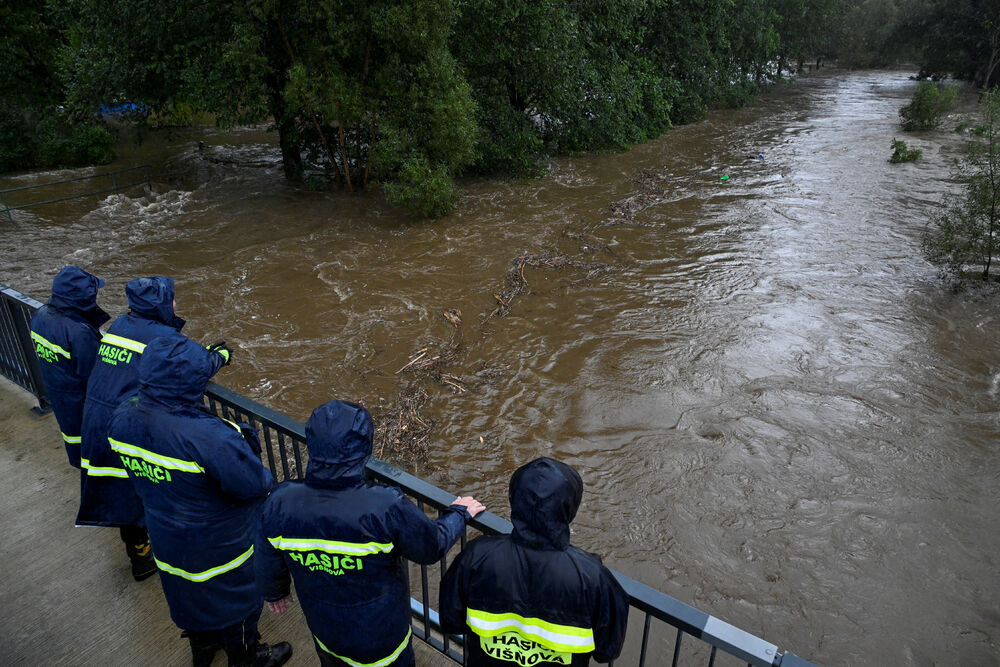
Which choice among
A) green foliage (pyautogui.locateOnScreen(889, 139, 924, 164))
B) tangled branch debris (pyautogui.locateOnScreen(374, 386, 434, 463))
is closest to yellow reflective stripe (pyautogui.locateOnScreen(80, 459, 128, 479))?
tangled branch debris (pyautogui.locateOnScreen(374, 386, 434, 463))

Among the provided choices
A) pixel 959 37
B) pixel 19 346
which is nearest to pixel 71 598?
pixel 19 346

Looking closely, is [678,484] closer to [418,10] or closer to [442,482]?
[442,482]

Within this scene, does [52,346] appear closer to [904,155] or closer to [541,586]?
[541,586]

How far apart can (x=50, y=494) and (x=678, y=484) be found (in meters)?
5.41

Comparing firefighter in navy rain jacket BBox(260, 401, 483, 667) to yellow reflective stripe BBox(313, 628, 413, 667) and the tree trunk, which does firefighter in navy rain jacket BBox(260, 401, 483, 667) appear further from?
the tree trunk

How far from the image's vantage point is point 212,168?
19453mm

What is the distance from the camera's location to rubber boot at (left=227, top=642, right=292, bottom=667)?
3223 mm

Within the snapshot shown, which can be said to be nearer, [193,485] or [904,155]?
[193,485]

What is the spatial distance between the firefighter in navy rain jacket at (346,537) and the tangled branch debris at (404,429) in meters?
4.51

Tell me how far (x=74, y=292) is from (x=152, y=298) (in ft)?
2.32

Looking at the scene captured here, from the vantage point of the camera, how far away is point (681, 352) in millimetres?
9148

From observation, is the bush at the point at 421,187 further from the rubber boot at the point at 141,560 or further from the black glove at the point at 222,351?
the rubber boot at the point at 141,560

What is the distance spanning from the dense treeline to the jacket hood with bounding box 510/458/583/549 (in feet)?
38.5

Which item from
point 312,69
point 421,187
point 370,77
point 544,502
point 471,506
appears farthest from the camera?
point 370,77
